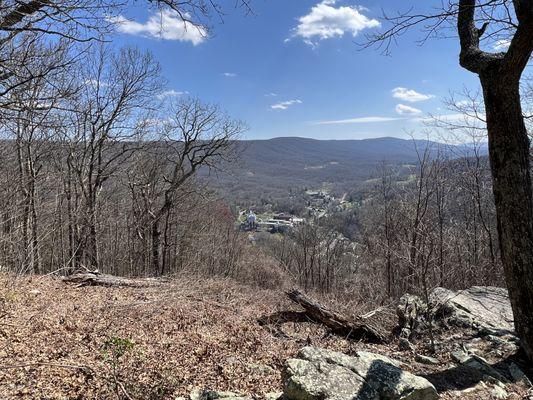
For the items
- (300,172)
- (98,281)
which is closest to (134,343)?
(98,281)

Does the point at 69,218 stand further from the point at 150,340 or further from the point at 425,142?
the point at 425,142

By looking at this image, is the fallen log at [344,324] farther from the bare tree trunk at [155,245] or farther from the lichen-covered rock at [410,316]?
the bare tree trunk at [155,245]

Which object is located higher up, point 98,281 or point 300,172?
point 300,172

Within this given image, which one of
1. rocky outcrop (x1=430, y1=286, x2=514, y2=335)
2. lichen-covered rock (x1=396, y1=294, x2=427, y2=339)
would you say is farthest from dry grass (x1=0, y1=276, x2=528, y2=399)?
rocky outcrop (x1=430, y1=286, x2=514, y2=335)

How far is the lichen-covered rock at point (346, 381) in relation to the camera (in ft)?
11.1

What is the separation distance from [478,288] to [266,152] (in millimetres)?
191948

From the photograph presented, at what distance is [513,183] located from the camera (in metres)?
4.38

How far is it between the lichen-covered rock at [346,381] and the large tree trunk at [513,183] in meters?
1.78

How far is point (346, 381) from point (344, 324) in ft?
10.9

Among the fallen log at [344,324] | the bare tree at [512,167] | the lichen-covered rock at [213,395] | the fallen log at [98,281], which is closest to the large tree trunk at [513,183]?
the bare tree at [512,167]

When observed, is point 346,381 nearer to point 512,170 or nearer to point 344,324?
point 512,170

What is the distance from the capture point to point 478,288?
8.34 m

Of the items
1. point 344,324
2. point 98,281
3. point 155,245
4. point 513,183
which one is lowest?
point 155,245

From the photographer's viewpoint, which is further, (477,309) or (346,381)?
(477,309)
